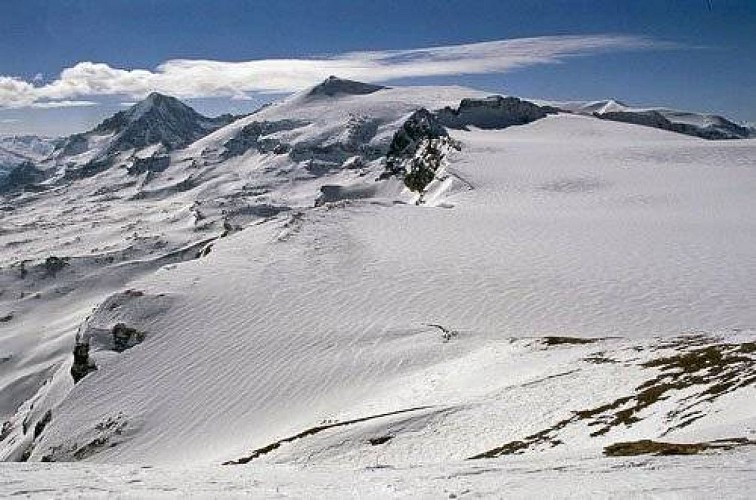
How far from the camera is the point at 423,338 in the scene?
33594mm

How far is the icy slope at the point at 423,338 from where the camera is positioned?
69.8 feet

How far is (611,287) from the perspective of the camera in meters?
36.0

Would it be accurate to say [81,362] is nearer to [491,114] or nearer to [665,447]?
[665,447]

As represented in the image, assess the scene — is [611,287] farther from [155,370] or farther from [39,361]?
[39,361]

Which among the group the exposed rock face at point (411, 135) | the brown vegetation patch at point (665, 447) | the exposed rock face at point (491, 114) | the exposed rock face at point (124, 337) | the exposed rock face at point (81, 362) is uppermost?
the exposed rock face at point (491, 114)

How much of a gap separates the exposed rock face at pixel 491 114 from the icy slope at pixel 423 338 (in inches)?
4571

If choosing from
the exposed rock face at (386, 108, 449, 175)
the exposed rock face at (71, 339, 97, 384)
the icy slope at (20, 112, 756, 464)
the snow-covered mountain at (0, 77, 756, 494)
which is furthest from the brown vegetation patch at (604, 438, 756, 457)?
the exposed rock face at (386, 108, 449, 175)

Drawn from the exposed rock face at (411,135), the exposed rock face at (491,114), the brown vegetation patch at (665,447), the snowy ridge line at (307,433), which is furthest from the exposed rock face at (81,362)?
the exposed rock face at (491,114)

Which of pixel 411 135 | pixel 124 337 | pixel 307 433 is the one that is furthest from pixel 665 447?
pixel 411 135

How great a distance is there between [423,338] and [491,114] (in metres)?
157

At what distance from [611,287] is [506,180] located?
4411cm

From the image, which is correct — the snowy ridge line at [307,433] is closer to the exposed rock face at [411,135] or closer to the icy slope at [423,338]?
the icy slope at [423,338]

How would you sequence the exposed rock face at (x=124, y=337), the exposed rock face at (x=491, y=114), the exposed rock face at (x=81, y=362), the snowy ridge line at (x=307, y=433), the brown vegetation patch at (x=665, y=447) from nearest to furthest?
the brown vegetation patch at (x=665, y=447) → the snowy ridge line at (x=307, y=433) → the exposed rock face at (x=124, y=337) → the exposed rock face at (x=81, y=362) → the exposed rock face at (x=491, y=114)

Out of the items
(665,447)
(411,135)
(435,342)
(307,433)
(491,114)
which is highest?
(491,114)
